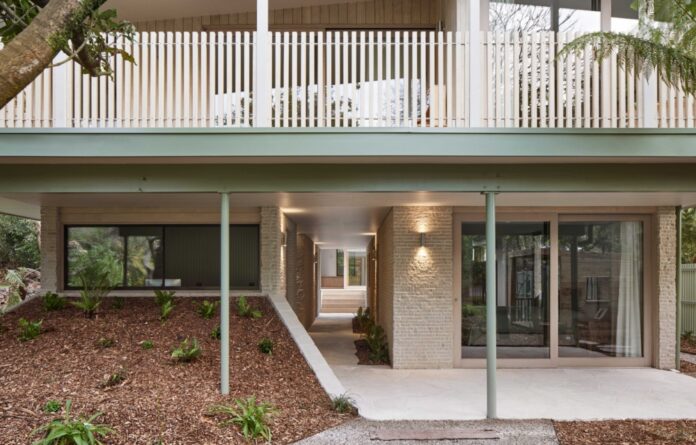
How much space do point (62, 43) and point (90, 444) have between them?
11.4 feet

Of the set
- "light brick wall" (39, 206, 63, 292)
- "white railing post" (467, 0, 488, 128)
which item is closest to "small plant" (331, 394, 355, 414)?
"white railing post" (467, 0, 488, 128)

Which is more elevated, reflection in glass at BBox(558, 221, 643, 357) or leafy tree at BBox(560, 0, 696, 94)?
leafy tree at BBox(560, 0, 696, 94)

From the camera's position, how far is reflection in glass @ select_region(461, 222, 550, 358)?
35.2 feet

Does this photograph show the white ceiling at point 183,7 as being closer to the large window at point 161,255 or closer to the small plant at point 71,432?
the large window at point 161,255

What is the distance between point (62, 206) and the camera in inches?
443

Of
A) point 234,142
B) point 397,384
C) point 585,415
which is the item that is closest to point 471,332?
point 397,384

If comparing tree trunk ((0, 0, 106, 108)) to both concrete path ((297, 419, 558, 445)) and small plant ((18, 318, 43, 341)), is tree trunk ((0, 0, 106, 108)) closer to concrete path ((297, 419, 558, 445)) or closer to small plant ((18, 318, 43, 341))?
concrete path ((297, 419, 558, 445))

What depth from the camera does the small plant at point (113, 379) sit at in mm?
7078

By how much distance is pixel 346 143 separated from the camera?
22.9 feet

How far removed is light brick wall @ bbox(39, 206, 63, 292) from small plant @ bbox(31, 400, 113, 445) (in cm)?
583

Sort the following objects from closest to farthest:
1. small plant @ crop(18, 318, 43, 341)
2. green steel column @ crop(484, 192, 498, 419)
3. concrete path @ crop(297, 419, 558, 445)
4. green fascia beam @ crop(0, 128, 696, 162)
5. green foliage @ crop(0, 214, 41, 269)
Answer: concrete path @ crop(297, 419, 558, 445) < green fascia beam @ crop(0, 128, 696, 162) < green steel column @ crop(484, 192, 498, 419) < small plant @ crop(18, 318, 43, 341) < green foliage @ crop(0, 214, 41, 269)

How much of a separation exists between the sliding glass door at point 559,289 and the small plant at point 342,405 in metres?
4.01

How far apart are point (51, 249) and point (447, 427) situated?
26.3 ft

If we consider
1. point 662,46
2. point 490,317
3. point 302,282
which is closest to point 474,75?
point 662,46
